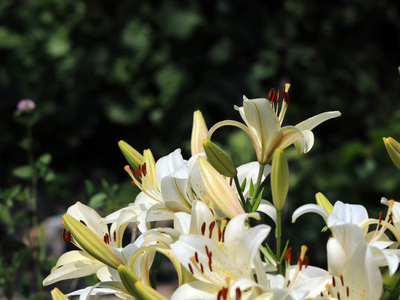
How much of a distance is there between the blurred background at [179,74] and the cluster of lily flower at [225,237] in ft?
4.50

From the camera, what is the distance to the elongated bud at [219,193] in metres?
0.63

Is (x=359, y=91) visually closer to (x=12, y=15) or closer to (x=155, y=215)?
(x=12, y=15)

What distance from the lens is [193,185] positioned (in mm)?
683

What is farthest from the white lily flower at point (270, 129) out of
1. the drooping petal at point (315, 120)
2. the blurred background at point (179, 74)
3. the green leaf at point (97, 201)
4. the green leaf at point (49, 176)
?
the blurred background at point (179, 74)

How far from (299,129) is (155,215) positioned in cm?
20

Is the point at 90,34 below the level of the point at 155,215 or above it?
above

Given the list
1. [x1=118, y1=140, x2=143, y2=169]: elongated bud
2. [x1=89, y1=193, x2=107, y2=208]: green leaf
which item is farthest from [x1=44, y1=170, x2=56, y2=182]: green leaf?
[x1=118, y1=140, x2=143, y2=169]: elongated bud

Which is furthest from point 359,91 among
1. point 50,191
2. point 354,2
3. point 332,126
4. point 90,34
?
point 50,191

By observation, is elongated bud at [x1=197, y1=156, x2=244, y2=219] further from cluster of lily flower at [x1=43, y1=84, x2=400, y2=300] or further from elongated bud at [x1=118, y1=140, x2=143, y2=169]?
elongated bud at [x1=118, y1=140, x2=143, y2=169]

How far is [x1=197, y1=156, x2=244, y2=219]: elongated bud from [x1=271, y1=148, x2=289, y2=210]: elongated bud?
1.7 inches

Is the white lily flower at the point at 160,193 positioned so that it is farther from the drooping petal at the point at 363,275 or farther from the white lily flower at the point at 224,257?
the drooping petal at the point at 363,275

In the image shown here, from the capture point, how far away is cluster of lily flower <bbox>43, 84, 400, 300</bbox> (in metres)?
0.55

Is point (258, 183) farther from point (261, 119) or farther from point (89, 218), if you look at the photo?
point (89, 218)

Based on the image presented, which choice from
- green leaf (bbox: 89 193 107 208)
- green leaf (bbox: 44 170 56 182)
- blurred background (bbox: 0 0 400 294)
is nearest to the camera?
green leaf (bbox: 89 193 107 208)
